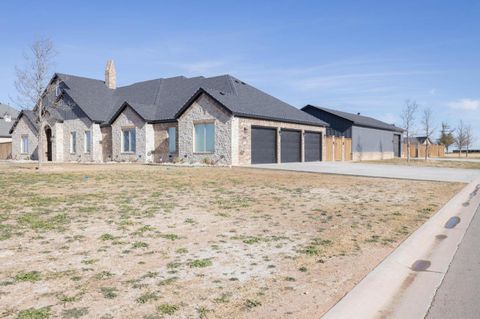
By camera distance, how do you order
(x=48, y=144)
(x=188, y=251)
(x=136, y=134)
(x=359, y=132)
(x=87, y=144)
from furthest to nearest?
(x=359, y=132), (x=48, y=144), (x=87, y=144), (x=136, y=134), (x=188, y=251)

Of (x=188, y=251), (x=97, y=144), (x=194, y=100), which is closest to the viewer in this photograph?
(x=188, y=251)

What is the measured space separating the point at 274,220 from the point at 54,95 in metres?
34.9

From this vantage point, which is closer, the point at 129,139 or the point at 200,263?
the point at 200,263

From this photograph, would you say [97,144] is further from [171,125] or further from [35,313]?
[35,313]

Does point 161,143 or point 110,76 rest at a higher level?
point 110,76

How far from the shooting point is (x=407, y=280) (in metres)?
4.75

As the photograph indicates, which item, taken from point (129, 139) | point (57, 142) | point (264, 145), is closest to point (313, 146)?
point (264, 145)

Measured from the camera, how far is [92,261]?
505 centimetres

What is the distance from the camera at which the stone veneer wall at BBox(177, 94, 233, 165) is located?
84.4ft

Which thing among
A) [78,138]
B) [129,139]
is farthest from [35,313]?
[78,138]

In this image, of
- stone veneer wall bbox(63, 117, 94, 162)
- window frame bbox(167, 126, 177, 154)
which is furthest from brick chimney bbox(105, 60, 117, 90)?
window frame bbox(167, 126, 177, 154)

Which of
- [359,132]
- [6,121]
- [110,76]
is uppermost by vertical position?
[110,76]

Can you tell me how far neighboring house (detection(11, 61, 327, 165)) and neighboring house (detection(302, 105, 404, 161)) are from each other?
8.40 meters

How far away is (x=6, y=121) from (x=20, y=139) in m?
17.3
